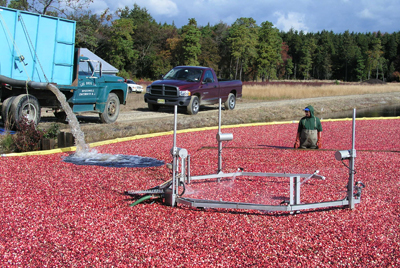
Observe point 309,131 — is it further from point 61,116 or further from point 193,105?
point 193,105

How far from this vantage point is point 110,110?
50.0ft

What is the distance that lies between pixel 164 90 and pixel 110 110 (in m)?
4.60

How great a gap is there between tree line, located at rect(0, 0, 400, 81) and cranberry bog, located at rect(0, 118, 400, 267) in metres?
21.0

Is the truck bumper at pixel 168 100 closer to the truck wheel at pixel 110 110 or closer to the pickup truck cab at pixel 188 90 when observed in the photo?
the pickup truck cab at pixel 188 90

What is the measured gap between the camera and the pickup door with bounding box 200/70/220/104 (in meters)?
20.2

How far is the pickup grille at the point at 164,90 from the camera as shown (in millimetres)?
19116

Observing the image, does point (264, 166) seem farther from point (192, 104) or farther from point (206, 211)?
point (192, 104)

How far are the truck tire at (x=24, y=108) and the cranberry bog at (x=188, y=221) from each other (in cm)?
311

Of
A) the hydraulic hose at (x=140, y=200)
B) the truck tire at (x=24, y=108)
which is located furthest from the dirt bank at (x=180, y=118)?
the hydraulic hose at (x=140, y=200)

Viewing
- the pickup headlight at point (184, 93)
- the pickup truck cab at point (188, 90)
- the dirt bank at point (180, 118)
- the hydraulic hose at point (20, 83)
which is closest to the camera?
the hydraulic hose at point (20, 83)

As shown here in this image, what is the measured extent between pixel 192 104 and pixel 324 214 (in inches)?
560

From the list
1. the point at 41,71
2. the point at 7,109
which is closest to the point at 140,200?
the point at 7,109

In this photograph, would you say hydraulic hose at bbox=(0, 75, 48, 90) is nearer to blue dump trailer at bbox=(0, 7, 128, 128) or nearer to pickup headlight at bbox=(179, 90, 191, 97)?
blue dump trailer at bbox=(0, 7, 128, 128)

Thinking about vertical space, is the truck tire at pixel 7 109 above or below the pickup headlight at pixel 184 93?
below
